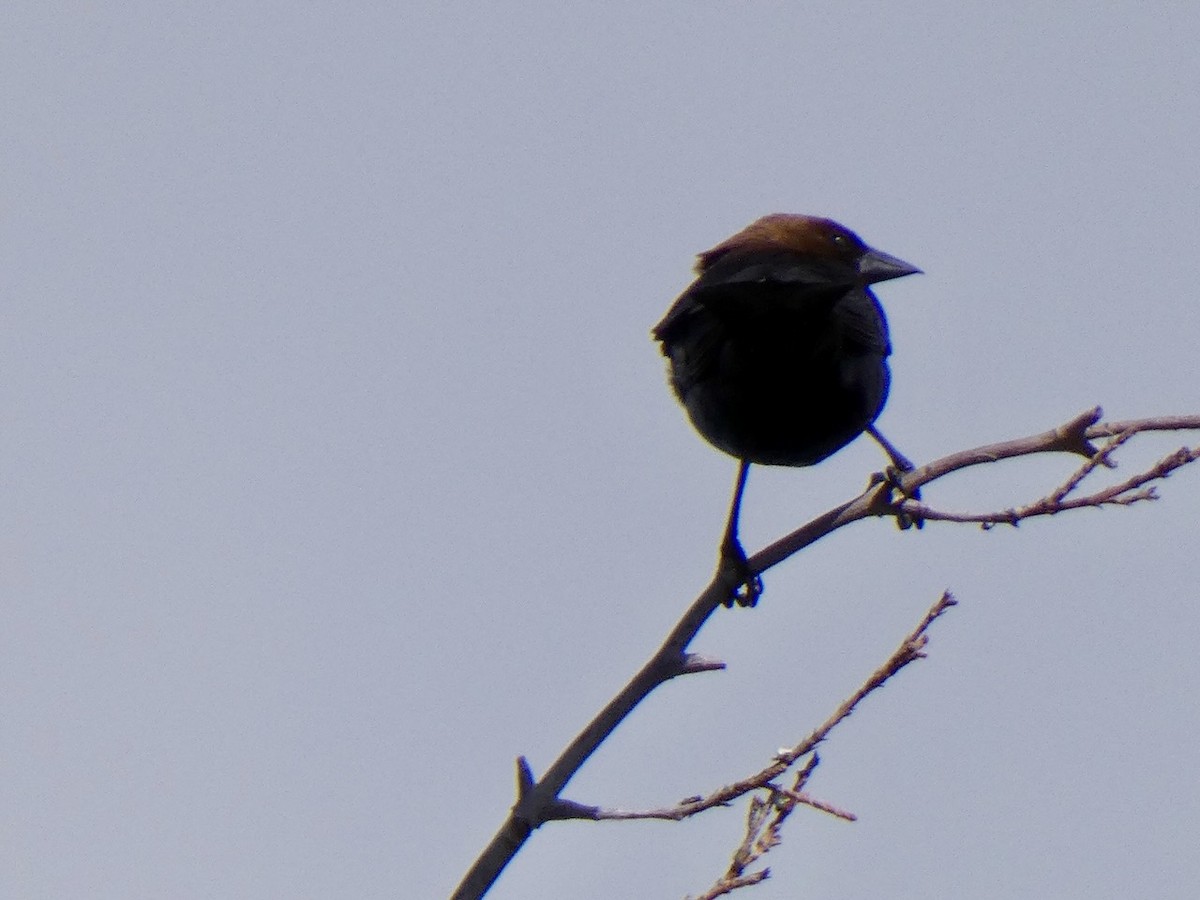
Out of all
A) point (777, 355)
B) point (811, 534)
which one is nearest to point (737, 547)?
point (777, 355)

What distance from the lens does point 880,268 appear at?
18.3 feet

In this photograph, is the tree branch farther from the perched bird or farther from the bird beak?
the bird beak

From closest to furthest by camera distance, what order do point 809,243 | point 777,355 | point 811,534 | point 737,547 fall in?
point 811,534 < point 777,355 < point 737,547 < point 809,243

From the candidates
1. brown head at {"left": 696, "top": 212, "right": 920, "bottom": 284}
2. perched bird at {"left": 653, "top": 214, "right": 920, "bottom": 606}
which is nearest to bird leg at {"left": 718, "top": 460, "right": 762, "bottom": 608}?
perched bird at {"left": 653, "top": 214, "right": 920, "bottom": 606}

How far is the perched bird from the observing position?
433cm

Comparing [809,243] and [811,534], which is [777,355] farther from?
[809,243]

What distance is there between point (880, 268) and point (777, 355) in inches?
49.2

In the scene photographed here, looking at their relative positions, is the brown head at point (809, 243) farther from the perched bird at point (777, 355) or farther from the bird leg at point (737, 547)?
the bird leg at point (737, 547)

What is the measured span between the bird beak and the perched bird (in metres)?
0.01

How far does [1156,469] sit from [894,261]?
2755 mm

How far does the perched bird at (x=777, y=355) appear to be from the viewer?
4.33m

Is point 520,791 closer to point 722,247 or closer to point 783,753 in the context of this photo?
point 783,753

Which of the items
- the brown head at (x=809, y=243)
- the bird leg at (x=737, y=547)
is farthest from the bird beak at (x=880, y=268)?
the bird leg at (x=737, y=547)

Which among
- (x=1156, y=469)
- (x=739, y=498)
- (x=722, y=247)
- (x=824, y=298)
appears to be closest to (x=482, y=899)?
(x=1156, y=469)
